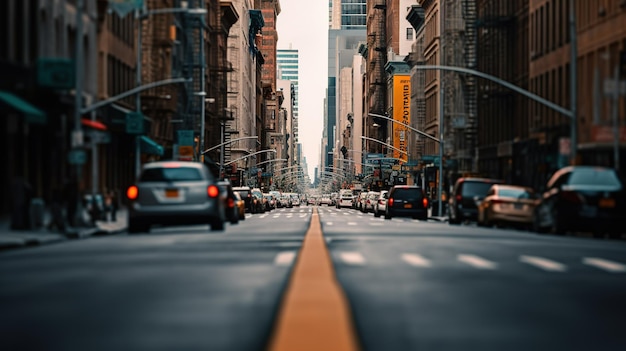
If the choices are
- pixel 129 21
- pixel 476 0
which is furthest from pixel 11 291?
pixel 476 0

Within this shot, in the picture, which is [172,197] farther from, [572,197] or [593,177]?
[593,177]

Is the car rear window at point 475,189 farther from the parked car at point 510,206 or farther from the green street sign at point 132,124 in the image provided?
the green street sign at point 132,124

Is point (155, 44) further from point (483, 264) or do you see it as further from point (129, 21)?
point (483, 264)

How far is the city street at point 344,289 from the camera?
29.1ft

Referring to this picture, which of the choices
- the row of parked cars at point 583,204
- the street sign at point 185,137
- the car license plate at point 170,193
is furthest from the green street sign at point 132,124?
the car license plate at point 170,193

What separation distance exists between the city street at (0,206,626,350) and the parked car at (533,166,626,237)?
10.0 m

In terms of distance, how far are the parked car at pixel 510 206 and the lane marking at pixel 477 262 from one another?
18.3 meters

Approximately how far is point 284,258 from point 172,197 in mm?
11423

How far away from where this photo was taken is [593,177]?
31859 millimetres

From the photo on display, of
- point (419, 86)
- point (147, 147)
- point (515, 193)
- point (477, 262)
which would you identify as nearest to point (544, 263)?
point (477, 262)

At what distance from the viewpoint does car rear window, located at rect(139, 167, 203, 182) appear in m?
30.0

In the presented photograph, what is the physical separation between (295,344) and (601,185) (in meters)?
25.2

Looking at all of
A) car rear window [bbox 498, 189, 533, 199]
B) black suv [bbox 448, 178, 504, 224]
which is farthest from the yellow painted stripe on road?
black suv [bbox 448, 178, 504, 224]

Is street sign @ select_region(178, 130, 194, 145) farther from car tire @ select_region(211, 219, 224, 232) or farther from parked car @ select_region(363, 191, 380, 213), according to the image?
car tire @ select_region(211, 219, 224, 232)
